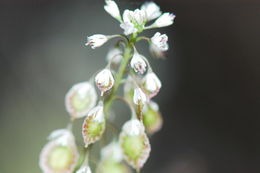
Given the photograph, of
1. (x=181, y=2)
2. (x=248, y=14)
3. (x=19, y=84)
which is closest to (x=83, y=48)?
(x=19, y=84)

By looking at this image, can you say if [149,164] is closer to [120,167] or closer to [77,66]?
[77,66]

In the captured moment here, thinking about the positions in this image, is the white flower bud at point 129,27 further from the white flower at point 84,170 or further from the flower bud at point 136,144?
the white flower at point 84,170

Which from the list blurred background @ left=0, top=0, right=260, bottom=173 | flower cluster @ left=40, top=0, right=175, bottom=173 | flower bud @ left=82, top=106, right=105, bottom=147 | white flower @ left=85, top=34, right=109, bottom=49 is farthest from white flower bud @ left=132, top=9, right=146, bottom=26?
blurred background @ left=0, top=0, right=260, bottom=173

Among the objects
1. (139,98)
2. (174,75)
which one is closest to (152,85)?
(139,98)

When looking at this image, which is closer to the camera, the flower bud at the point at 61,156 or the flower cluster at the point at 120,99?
the flower cluster at the point at 120,99

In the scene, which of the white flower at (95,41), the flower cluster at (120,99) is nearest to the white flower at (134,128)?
the flower cluster at (120,99)

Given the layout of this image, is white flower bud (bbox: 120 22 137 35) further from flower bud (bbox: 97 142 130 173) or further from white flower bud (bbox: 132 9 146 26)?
flower bud (bbox: 97 142 130 173)
